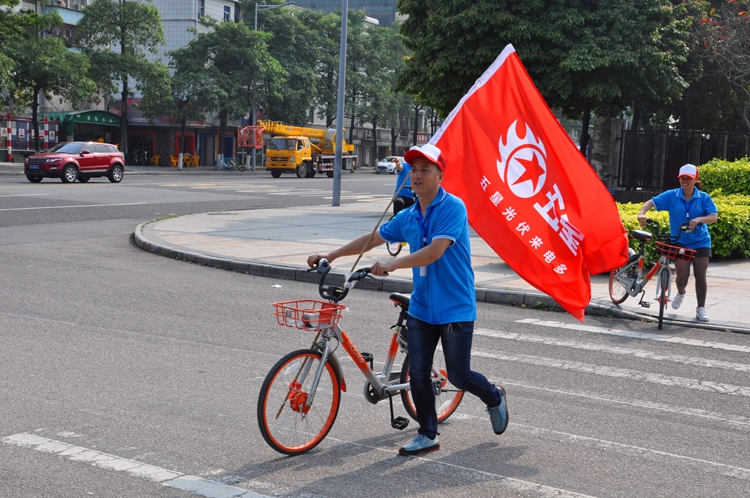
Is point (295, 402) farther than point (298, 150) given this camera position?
No

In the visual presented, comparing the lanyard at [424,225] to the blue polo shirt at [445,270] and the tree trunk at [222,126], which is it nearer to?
the blue polo shirt at [445,270]

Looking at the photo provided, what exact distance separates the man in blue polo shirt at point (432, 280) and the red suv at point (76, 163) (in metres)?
29.0

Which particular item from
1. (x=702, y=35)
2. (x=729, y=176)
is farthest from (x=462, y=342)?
(x=702, y=35)

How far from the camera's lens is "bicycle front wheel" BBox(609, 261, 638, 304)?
1023 centimetres

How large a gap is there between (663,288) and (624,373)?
8.17ft

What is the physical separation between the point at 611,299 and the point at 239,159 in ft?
174

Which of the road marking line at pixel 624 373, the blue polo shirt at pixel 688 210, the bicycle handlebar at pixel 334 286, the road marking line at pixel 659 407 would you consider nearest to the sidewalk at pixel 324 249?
the blue polo shirt at pixel 688 210

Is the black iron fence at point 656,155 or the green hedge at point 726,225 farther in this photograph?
the black iron fence at point 656,155

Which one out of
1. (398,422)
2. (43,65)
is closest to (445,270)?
(398,422)

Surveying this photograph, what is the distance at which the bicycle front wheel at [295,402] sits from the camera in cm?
477

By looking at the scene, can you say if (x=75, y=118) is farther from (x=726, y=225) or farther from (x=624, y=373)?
(x=624, y=373)

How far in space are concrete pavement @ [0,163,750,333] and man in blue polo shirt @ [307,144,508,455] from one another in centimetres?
539

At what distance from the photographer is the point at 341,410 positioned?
5.80 metres

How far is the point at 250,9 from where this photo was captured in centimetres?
6556
